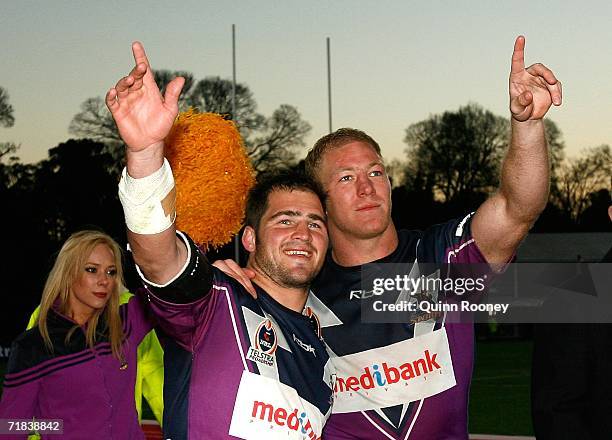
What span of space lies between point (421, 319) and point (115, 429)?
6.69ft

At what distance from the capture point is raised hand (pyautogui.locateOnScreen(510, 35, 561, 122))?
3.36 m

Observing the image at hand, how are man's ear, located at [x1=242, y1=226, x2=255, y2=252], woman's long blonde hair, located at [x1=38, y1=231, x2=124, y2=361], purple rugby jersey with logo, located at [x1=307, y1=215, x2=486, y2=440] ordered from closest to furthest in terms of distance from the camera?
man's ear, located at [x1=242, y1=226, x2=255, y2=252], purple rugby jersey with logo, located at [x1=307, y1=215, x2=486, y2=440], woman's long blonde hair, located at [x1=38, y1=231, x2=124, y2=361]

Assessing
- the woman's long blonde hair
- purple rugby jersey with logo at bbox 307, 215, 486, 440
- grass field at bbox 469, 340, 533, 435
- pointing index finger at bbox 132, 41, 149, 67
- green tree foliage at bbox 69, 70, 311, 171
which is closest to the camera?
pointing index finger at bbox 132, 41, 149, 67

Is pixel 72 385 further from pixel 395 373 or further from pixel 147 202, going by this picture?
pixel 147 202

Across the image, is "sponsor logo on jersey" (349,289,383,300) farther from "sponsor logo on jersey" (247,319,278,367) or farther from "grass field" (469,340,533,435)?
"grass field" (469,340,533,435)

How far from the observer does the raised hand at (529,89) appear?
336cm

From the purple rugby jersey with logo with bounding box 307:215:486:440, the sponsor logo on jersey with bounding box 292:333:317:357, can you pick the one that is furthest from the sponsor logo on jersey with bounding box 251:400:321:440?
the purple rugby jersey with logo with bounding box 307:215:486:440

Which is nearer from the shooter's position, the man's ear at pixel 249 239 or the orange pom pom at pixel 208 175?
the man's ear at pixel 249 239

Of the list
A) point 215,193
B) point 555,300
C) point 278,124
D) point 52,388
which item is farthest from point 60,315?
point 278,124

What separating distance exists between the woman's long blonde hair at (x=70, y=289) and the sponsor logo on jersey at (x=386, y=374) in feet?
5.71

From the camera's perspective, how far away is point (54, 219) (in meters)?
32.6

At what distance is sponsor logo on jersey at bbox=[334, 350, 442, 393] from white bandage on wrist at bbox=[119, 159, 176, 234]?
1.57 metres

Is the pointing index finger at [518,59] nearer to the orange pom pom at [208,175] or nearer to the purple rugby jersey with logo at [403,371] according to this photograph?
the purple rugby jersey with logo at [403,371]

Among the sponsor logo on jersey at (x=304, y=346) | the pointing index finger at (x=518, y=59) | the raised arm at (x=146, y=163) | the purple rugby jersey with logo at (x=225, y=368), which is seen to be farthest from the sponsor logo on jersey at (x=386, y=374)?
the raised arm at (x=146, y=163)
